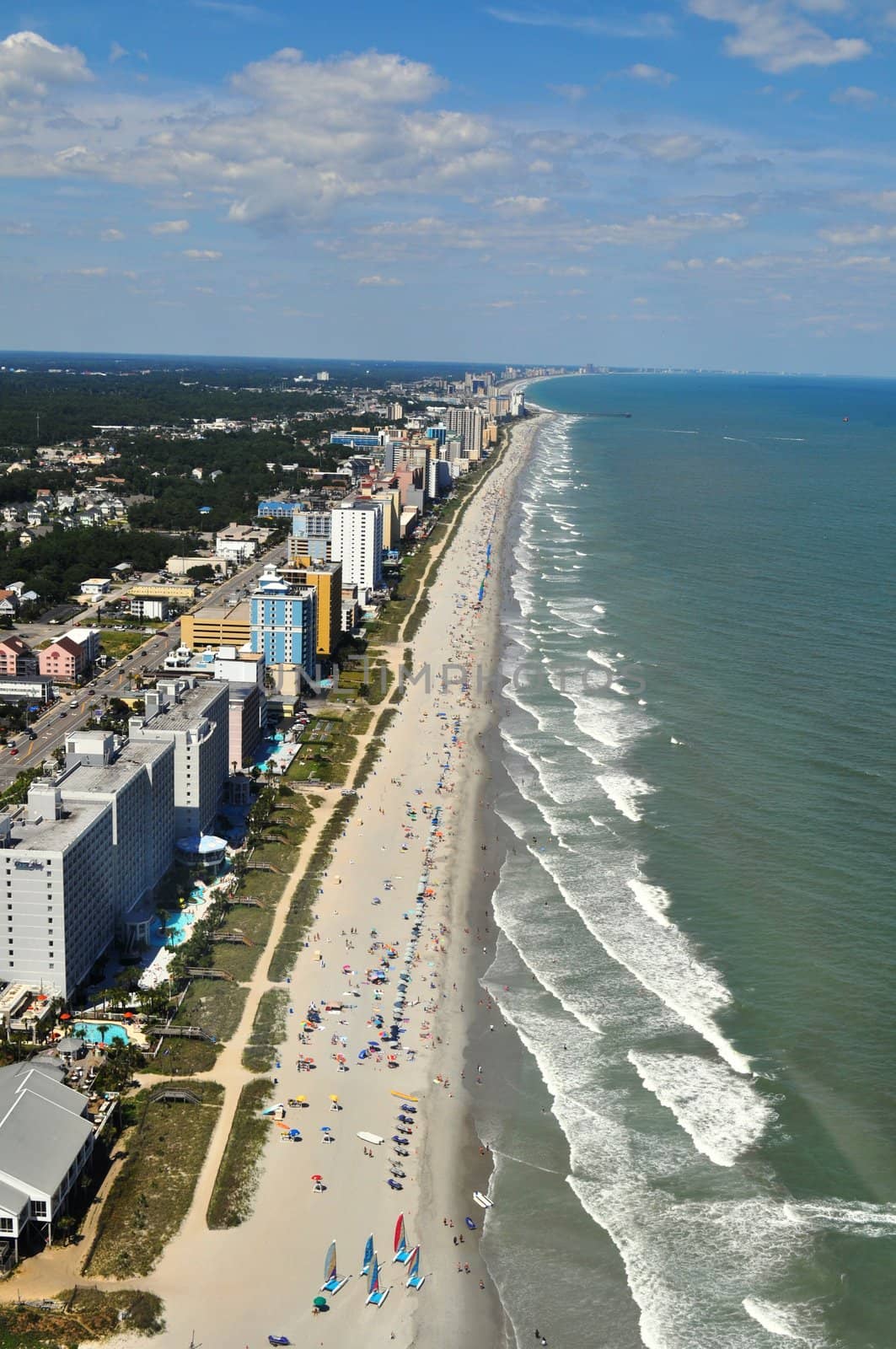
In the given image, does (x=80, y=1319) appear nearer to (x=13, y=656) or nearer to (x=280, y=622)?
(x=280, y=622)

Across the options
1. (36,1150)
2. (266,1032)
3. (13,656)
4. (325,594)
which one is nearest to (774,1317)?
(266,1032)

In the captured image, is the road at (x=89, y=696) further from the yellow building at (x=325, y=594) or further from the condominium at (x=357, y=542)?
the yellow building at (x=325, y=594)

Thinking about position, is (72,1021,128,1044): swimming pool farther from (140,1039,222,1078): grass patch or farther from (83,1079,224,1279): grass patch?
(83,1079,224,1279): grass patch

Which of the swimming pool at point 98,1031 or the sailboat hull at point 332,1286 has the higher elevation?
the swimming pool at point 98,1031

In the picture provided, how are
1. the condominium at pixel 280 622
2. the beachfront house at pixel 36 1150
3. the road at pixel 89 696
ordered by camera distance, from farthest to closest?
1. the condominium at pixel 280 622
2. the road at pixel 89 696
3. the beachfront house at pixel 36 1150

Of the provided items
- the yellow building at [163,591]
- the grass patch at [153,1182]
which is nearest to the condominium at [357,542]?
the yellow building at [163,591]

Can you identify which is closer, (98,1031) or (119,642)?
(98,1031)
